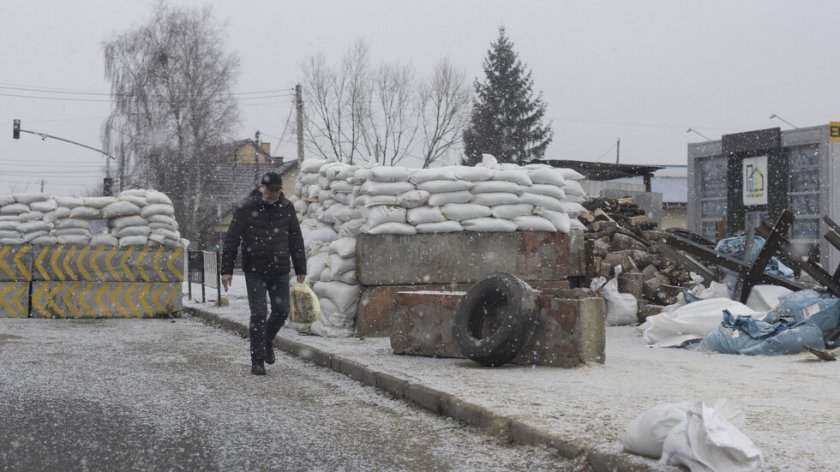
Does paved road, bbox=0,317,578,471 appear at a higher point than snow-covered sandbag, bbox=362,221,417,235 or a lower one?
lower

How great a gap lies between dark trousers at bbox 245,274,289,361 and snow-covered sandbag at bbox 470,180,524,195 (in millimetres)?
2936

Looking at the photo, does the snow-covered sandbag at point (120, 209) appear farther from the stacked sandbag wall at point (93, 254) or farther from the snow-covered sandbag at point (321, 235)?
the snow-covered sandbag at point (321, 235)

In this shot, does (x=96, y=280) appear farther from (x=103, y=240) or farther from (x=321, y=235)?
(x=321, y=235)

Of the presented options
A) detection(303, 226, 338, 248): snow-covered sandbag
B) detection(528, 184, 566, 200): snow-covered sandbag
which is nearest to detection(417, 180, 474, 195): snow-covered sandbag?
detection(528, 184, 566, 200): snow-covered sandbag

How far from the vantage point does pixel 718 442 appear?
370 centimetres

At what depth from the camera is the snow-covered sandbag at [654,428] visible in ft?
13.3

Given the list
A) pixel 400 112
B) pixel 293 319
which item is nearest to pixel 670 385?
pixel 293 319

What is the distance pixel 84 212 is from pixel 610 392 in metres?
11.3

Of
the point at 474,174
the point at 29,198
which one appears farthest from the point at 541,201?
the point at 29,198

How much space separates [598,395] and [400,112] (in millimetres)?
41557

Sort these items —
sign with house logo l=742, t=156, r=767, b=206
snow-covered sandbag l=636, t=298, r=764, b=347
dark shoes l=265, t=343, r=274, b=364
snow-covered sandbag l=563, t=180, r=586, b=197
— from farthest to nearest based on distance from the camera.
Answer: sign with house logo l=742, t=156, r=767, b=206 → snow-covered sandbag l=563, t=180, r=586, b=197 → snow-covered sandbag l=636, t=298, r=764, b=347 → dark shoes l=265, t=343, r=274, b=364

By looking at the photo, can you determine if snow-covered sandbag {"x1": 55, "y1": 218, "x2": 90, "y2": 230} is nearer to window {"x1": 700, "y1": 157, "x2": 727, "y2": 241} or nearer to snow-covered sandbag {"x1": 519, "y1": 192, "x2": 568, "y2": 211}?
snow-covered sandbag {"x1": 519, "y1": 192, "x2": 568, "y2": 211}

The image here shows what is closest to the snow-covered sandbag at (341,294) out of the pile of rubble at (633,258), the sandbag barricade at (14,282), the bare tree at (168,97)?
the pile of rubble at (633,258)

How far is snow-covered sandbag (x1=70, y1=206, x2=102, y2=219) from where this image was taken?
15016 millimetres
